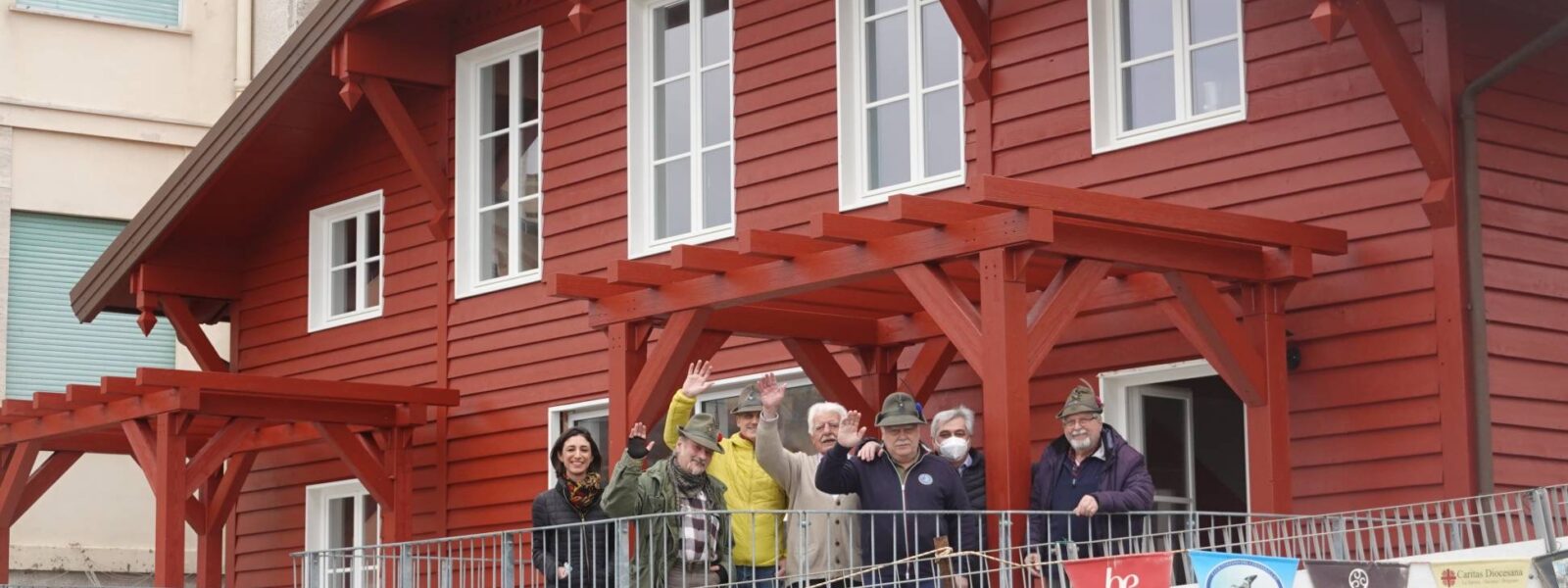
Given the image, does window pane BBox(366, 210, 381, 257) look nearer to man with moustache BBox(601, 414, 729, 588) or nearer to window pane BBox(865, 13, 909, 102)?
window pane BBox(865, 13, 909, 102)

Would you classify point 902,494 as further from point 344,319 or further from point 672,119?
point 344,319

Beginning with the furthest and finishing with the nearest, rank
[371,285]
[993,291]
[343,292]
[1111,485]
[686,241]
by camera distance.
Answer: [343,292] < [371,285] < [686,241] < [993,291] < [1111,485]

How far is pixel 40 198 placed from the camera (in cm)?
2259

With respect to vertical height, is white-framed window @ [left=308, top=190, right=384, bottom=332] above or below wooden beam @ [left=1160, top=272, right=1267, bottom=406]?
above

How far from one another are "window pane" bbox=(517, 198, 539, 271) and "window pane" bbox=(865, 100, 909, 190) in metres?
3.41

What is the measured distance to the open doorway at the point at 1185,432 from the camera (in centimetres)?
1208

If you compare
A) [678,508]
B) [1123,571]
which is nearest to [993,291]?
[678,508]

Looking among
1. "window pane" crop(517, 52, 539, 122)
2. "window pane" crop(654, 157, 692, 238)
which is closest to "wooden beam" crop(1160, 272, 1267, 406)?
"window pane" crop(654, 157, 692, 238)

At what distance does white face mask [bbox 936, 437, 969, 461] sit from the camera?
10.4 meters

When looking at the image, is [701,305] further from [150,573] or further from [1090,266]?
[150,573]

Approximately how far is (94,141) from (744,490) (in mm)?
14399

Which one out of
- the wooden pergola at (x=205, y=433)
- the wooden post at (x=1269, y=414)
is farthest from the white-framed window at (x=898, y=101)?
the wooden pergola at (x=205, y=433)

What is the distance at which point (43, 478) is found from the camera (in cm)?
1795

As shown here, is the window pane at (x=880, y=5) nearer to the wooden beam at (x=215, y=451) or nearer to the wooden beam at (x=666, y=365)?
the wooden beam at (x=666, y=365)
